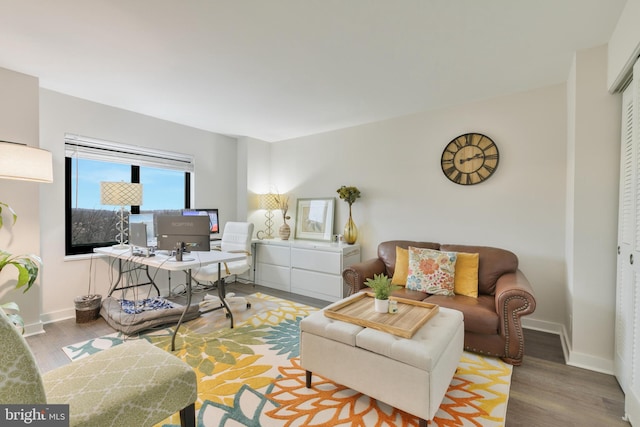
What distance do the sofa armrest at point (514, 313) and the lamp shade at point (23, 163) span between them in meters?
3.86

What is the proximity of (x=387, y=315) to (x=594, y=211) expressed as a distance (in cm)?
184

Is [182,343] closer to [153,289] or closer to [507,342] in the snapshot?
[153,289]

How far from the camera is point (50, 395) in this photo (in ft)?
3.74

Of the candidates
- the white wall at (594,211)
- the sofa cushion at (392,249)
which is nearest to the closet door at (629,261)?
the white wall at (594,211)

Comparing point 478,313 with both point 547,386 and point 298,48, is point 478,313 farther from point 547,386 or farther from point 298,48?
point 298,48

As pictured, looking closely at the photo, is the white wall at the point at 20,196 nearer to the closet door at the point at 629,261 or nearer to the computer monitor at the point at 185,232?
the computer monitor at the point at 185,232

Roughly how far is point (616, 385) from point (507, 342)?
2.24ft

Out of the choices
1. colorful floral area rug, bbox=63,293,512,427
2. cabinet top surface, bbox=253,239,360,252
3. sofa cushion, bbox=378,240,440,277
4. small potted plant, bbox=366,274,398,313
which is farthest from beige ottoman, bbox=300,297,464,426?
cabinet top surface, bbox=253,239,360,252

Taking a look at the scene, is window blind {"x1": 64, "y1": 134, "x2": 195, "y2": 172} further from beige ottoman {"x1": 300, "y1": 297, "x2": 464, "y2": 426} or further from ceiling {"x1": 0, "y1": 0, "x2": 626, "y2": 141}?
beige ottoman {"x1": 300, "y1": 297, "x2": 464, "y2": 426}

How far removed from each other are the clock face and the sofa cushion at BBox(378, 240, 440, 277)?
0.84m

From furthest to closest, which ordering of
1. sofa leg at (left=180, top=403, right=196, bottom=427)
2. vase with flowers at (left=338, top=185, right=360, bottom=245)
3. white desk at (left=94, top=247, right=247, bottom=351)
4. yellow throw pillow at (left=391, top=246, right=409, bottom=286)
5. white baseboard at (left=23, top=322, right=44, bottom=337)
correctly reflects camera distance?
vase with flowers at (left=338, top=185, right=360, bottom=245) < yellow throw pillow at (left=391, top=246, right=409, bottom=286) < white baseboard at (left=23, top=322, right=44, bottom=337) < white desk at (left=94, top=247, right=247, bottom=351) < sofa leg at (left=180, top=403, right=196, bottom=427)

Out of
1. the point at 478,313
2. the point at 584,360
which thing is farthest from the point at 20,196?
the point at 584,360

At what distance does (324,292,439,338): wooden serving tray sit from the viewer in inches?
70.9

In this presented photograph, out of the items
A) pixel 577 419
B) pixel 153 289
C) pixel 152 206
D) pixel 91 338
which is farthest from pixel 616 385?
pixel 152 206
